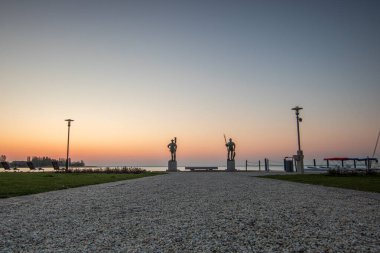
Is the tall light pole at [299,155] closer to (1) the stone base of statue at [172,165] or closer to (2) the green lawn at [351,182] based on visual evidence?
(2) the green lawn at [351,182]

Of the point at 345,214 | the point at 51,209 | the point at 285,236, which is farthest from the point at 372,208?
the point at 51,209

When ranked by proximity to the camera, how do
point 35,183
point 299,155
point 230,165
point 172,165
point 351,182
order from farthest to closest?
point 172,165 < point 230,165 < point 299,155 < point 351,182 < point 35,183

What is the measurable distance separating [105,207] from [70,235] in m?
3.06

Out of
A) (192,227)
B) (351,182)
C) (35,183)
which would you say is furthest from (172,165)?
(192,227)

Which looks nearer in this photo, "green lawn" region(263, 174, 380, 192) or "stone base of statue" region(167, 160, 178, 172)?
"green lawn" region(263, 174, 380, 192)

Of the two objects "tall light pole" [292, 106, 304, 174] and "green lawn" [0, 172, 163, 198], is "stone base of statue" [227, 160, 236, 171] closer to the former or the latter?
"tall light pole" [292, 106, 304, 174]

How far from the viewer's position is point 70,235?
5.34 metres

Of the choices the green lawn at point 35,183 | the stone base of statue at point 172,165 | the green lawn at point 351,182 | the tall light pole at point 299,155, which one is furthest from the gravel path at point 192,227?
the stone base of statue at point 172,165

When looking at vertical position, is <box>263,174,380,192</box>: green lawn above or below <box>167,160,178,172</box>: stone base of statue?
below

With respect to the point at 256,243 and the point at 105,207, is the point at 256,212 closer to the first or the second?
the point at 256,243

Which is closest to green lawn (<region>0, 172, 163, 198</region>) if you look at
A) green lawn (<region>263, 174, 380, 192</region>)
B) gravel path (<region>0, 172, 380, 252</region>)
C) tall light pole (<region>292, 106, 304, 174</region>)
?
gravel path (<region>0, 172, 380, 252</region>)

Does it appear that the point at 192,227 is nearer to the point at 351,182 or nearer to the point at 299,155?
the point at 351,182

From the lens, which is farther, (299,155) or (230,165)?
(230,165)

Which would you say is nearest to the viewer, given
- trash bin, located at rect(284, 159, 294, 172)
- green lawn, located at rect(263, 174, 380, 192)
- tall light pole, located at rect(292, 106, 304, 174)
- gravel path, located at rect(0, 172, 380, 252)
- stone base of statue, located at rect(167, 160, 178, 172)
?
gravel path, located at rect(0, 172, 380, 252)
